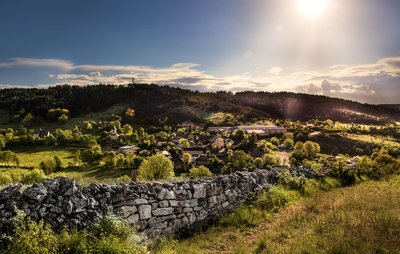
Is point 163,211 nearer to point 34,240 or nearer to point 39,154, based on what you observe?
point 34,240

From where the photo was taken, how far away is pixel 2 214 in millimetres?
7258

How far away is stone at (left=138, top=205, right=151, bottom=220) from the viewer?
933 centimetres

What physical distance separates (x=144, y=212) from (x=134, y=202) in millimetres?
461

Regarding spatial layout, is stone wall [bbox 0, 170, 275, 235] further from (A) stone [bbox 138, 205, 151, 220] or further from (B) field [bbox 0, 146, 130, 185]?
(B) field [bbox 0, 146, 130, 185]

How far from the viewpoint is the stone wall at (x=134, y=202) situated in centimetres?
764

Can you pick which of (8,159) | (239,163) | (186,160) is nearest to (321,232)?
(239,163)

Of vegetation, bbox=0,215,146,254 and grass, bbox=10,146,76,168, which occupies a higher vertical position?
vegetation, bbox=0,215,146,254

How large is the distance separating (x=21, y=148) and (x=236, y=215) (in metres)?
115

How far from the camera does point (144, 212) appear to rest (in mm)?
9414

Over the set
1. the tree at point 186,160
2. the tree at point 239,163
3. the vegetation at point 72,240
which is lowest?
the tree at point 186,160

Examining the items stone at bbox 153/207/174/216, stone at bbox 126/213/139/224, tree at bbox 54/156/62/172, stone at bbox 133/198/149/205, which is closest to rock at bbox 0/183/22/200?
stone at bbox 126/213/139/224

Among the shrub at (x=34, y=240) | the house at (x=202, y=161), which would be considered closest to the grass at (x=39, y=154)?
the house at (x=202, y=161)

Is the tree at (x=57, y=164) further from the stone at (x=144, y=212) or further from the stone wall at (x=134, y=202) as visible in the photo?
the stone at (x=144, y=212)

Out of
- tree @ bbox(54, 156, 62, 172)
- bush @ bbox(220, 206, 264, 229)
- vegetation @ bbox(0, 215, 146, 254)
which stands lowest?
tree @ bbox(54, 156, 62, 172)
